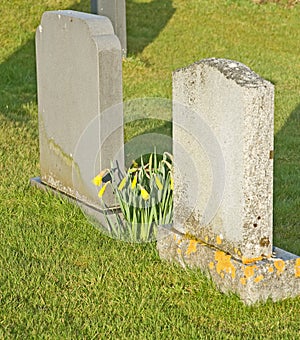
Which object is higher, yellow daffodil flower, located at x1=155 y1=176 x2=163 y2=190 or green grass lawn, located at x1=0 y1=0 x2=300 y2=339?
yellow daffodil flower, located at x1=155 y1=176 x2=163 y2=190

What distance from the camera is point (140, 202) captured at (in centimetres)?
482

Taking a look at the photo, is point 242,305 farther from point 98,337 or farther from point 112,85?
point 112,85

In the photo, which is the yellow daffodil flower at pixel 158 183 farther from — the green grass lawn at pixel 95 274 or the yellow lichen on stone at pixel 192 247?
the yellow lichen on stone at pixel 192 247

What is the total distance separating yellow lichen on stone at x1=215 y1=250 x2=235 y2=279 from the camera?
3911 mm

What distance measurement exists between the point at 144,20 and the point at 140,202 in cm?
870

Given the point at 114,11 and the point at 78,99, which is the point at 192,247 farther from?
the point at 114,11

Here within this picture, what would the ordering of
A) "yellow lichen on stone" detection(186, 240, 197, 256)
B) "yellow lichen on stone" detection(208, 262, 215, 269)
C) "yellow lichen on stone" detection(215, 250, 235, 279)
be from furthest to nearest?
1. "yellow lichen on stone" detection(186, 240, 197, 256)
2. "yellow lichen on stone" detection(208, 262, 215, 269)
3. "yellow lichen on stone" detection(215, 250, 235, 279)

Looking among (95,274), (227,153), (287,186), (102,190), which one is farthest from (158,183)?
(287,186)

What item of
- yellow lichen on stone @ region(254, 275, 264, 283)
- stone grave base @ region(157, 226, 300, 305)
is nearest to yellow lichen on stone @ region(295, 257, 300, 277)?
stone grave base @ region(157, 226, 300, 305)

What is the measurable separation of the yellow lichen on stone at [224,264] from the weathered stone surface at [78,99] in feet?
4.17

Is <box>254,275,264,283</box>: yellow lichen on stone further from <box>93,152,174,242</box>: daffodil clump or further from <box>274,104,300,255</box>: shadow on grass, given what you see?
<box>93,152,174,242</box>: daffodil clump

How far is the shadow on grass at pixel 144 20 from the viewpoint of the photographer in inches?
464

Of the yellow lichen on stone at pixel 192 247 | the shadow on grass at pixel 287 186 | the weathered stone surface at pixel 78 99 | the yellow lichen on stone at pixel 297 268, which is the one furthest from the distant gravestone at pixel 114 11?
the yellow lichen on stone at pixel 297 268

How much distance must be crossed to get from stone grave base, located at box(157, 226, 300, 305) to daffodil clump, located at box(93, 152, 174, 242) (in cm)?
55
